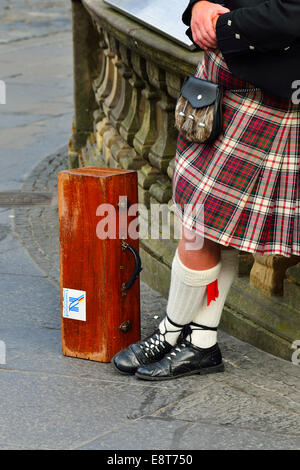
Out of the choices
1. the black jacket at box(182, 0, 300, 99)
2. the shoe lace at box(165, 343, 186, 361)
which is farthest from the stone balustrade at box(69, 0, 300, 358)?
the black jacket at box(182, 0, 300, 99)

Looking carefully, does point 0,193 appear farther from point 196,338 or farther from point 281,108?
point 281,108

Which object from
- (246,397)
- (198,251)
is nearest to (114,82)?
(198,251)

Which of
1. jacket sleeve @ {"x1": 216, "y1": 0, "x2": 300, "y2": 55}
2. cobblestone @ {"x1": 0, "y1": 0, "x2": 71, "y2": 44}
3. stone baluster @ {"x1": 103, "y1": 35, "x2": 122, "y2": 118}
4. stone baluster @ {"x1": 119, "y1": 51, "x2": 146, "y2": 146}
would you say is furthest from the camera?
cobblestone @ {"x1": 0, "y1": 0, "x2": 71, "y2": 44}

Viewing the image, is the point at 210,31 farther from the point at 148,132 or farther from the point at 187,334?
the point at 148,132

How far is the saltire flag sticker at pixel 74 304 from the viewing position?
3.53m

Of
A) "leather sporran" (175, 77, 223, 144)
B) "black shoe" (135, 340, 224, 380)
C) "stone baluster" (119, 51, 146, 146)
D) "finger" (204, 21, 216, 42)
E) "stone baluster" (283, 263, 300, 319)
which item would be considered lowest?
"black shoe" (135, 340, 224, 380)

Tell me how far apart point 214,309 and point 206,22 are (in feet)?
3.36

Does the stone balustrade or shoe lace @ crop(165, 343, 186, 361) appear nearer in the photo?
shoe lace @ crop(165, 343, 186, 361)

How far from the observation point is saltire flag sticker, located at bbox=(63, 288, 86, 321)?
353 cm

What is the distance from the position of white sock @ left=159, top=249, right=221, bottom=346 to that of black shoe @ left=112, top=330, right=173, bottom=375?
0.04 m

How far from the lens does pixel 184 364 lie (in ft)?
11.1

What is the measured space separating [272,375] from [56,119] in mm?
5695

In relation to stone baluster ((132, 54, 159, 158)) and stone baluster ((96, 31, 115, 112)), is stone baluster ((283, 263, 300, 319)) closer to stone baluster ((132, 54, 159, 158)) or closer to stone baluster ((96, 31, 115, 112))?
stone baluster ((132, 54, 159, 158))

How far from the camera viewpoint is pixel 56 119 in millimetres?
8711
